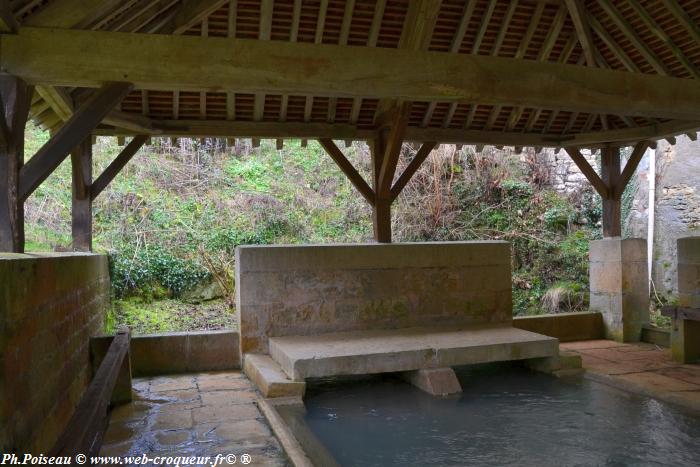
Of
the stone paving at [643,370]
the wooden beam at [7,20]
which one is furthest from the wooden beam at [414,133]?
the wooden beam at [7,20]

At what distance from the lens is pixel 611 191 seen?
30.2ft

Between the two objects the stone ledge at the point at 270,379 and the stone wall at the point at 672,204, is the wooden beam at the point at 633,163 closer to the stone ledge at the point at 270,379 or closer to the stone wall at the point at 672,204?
the stone wall at the point at 672,204

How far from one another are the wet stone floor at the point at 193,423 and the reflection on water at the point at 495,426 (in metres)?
0.38

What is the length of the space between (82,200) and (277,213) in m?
6.79

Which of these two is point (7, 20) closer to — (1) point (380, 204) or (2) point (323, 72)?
(2) point (323, 72)

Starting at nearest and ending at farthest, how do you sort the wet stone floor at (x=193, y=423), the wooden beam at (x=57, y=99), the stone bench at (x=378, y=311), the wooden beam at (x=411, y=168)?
the wet stone floor at (x=193, y=423)
the wooden beam at (x=57, y=99)
the stone bench at (x=378, y=311)
the wooden beam at (x=411, y=168)

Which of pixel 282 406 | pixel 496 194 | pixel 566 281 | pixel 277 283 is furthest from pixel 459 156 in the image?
pixel 282 406

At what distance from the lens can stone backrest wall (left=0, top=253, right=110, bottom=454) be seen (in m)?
2.79

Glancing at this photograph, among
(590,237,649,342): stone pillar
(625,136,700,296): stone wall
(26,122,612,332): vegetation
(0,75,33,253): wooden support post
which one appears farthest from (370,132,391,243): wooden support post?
(625,136,700,296): stone wall

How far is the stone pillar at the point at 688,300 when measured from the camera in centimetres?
708

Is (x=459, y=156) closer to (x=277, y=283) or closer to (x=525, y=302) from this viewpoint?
(x=525, y=302)

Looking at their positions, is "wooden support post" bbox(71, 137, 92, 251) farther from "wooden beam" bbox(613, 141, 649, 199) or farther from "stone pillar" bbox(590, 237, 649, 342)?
"wooden beam" bbox(613, 141, 649, 199)

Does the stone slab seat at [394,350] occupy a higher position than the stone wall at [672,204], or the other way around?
the stone wall at [672,204]

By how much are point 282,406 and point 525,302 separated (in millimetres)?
8762
